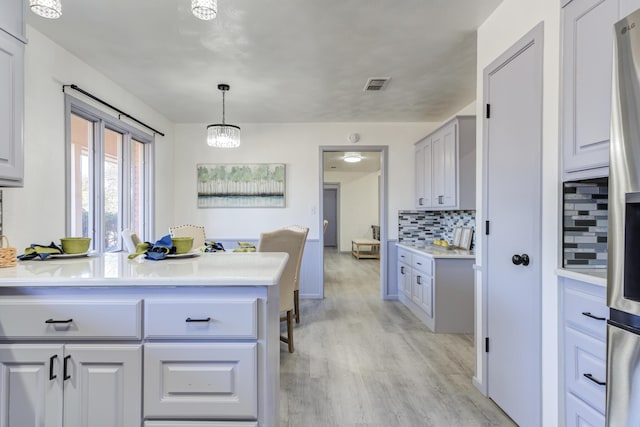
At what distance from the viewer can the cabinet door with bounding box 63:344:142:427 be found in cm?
131

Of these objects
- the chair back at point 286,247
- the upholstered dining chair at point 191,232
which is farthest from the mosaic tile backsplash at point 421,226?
the upholstered dining chair at point 191,232

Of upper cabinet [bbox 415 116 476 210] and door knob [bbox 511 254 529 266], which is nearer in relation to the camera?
door knob [bbox 511 254 529 266]

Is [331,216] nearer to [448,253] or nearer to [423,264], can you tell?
[423,264]

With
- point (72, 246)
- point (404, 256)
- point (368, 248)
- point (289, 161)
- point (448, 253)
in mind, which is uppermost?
point (289, 161)

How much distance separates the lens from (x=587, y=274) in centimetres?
137

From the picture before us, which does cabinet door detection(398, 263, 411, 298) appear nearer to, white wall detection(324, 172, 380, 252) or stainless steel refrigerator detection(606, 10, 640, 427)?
stainless steel refrigerator detection(606, 10, 640, 427)

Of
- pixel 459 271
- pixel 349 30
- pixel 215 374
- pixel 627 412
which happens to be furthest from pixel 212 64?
pixel 627 412

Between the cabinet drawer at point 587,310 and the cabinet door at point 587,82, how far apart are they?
52 cm

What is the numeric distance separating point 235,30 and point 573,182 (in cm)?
225

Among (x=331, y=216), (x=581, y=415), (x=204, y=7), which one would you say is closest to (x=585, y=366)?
(x=581, y=415)

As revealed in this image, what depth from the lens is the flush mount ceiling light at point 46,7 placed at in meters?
1.39

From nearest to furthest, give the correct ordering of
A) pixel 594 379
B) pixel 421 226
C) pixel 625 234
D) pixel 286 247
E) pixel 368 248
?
pixel 625 234 → pixel 594 379 → pixel 286 247 → pixel 421 226 → pixel 368 248

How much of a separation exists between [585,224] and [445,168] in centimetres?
224

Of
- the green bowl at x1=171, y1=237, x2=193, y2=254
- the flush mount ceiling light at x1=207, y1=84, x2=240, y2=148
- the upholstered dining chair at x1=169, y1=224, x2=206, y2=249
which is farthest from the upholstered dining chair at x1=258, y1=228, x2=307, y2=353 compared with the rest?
the upholstered dining chair at x1=169, y1=224, x2=206, y2=249
